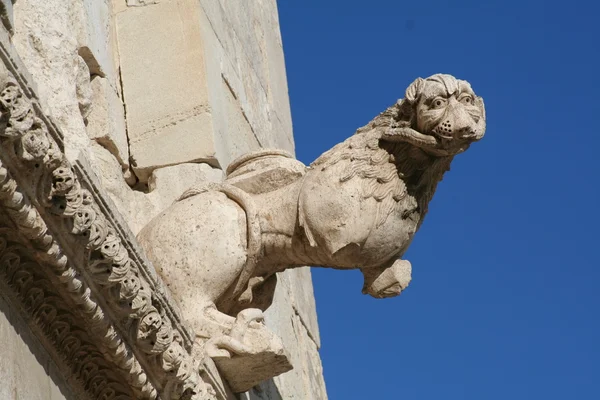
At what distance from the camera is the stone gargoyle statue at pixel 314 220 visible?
5.20 m

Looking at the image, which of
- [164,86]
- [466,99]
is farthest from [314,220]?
[164,86]

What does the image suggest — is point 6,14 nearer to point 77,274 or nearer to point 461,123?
point 77,274

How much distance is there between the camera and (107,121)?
237 inches

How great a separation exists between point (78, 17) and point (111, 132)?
49 cm

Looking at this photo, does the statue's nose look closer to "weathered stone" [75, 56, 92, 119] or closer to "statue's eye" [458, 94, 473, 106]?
"statue's eye" [458, 94, 473, 106]

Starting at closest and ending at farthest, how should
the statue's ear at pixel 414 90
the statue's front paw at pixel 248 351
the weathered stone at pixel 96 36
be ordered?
the statue's front paw at pixel 248 351, the statue's ear at pixel 414 90, the weathered stone at pixel 96 36

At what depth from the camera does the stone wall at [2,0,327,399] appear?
17.6 feet

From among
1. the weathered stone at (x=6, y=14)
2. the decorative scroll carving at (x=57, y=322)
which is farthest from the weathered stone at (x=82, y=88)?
the decorative scroll carving at (x=57, y=322)

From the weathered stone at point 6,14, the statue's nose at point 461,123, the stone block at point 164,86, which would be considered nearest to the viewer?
the weathered stone at point 6,14

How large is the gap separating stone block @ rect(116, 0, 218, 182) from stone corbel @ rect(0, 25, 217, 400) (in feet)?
5.29

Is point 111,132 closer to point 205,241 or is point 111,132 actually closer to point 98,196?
point 205,241

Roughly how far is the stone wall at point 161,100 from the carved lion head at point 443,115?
1.10m

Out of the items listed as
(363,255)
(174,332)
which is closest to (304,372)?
(363,255)

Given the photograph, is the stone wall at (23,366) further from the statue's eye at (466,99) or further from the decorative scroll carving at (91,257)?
the statue's eye at (466,99)
